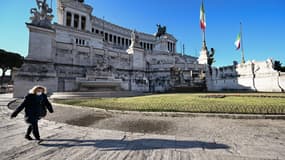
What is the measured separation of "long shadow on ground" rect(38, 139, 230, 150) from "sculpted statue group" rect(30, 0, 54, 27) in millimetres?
23907

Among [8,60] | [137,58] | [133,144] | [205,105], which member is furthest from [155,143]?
[8,60]

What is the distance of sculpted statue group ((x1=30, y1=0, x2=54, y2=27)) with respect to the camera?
2095 centimetres

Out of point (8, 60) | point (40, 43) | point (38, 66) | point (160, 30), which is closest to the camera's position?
point (38, 66)

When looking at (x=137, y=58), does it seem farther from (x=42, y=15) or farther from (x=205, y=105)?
(x=205, y=105)

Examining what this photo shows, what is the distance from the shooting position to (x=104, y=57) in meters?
28.2

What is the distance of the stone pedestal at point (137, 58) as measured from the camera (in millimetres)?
32872

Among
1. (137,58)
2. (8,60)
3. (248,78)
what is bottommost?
(248,78)

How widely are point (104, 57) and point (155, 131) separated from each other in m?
25.5

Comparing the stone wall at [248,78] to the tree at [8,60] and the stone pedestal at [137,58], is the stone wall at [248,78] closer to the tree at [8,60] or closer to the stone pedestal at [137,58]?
the stone pedestal at [137,58]

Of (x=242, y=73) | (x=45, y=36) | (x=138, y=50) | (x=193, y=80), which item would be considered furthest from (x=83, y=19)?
(x=242, y=73)

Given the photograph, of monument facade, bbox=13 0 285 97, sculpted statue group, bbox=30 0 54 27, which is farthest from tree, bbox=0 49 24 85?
sculpted statue group, bbox=30 0 54 27

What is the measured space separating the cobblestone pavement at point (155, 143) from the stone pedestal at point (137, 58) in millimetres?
28052

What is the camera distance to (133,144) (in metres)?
3.85

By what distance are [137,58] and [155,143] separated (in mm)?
30583
